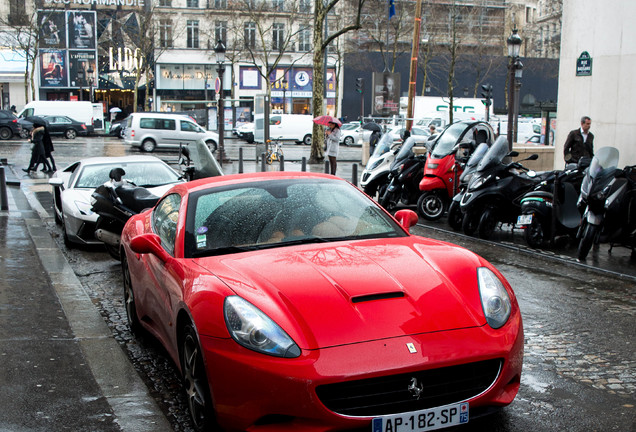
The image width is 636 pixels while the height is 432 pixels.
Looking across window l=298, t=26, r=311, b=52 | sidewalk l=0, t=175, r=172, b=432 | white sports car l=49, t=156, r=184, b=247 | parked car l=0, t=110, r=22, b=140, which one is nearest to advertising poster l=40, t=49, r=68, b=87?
window l=298, t=26, r=311, b=52

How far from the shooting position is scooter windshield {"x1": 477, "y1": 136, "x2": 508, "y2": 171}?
1169 cm

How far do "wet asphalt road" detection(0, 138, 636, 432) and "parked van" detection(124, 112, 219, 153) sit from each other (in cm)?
2661

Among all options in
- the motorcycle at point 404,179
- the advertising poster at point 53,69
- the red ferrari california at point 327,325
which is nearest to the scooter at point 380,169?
the motorcycle at point 404,179

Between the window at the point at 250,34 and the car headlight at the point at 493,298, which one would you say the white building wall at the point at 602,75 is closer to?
the car headlight at the point at 493,298

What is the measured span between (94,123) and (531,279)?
44.8 m

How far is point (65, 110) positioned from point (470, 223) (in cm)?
3788

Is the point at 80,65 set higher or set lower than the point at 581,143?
higher

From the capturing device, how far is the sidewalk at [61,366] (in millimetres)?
4352

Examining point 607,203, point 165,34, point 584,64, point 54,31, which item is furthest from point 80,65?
point 607,203

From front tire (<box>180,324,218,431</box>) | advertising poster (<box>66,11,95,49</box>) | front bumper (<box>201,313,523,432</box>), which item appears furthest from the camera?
advertising poster (<box>66,11,95,49</box>)

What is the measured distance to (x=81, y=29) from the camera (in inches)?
2489

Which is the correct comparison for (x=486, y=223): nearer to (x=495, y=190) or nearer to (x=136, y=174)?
(x=495, y=190)

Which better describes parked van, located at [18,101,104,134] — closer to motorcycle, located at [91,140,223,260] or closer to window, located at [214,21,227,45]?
window, located at [214,21,227,45]

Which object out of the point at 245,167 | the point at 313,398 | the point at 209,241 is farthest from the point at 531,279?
the point at 245,167
